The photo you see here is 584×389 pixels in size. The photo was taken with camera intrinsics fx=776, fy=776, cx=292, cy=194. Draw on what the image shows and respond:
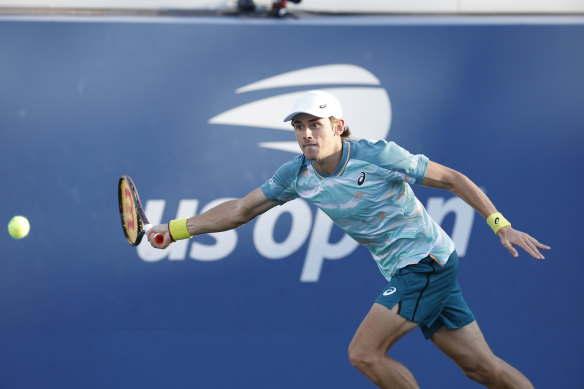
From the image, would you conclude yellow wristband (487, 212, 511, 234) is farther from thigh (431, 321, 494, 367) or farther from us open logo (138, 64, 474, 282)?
us open logo (138, 64, 474, 282)

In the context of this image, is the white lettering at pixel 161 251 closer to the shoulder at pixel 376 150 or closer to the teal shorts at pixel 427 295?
the shoulder at pixel 376 150

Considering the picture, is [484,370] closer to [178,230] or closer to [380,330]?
[380,330]

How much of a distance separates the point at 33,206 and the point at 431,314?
2.66 metres

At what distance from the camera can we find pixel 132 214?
13.6 feet

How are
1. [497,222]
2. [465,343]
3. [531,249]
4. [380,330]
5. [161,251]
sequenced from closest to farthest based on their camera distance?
[531,249]
[497,222]
[380,330]
[465,343]
[161,251]

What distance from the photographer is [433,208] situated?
521 centimetres

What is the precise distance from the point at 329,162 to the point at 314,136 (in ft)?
0.50

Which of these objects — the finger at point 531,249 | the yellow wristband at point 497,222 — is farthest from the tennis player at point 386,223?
the finger at point 531,249

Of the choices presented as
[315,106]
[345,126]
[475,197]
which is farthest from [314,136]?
[475,197]

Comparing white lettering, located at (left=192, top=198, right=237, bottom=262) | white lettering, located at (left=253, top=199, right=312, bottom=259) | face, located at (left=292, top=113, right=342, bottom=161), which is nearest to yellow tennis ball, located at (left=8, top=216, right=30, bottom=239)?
white lettering, located at (left=192, top=198, right=237, bottom=262)

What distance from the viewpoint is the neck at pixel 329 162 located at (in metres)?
3.75

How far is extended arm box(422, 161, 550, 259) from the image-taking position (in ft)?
11.2

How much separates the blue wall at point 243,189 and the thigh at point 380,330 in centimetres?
149

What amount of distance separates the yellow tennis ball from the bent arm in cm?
123
